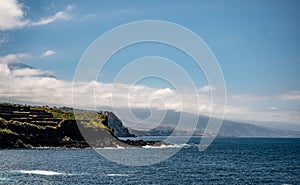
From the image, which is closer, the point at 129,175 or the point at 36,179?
the point at 36,179

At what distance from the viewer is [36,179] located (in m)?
82.7

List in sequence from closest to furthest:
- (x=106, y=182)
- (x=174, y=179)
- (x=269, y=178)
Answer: (x=106, y=182)
(x=174, y=179)
(x=269, y=178)

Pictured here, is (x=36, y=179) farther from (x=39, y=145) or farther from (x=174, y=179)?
(x=39, y=145)

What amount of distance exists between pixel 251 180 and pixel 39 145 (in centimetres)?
13564

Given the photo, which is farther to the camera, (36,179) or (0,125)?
(0,125)

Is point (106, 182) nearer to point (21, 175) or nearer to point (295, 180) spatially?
point (21, 175)

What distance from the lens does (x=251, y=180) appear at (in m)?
86.7

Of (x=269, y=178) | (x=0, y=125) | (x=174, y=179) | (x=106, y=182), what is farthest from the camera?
(x=0, y=125)

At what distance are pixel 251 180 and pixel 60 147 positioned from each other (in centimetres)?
13085

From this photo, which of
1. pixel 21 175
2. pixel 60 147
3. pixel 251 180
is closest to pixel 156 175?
pixel 251 180

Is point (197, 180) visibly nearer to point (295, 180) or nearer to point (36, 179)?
point (295, 180)

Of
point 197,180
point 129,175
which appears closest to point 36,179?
point 129,175

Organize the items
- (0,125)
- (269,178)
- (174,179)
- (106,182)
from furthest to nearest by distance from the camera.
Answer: (0,125) < (269,178) < (174,179) < (106,182)

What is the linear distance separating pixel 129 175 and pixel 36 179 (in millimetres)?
20584
